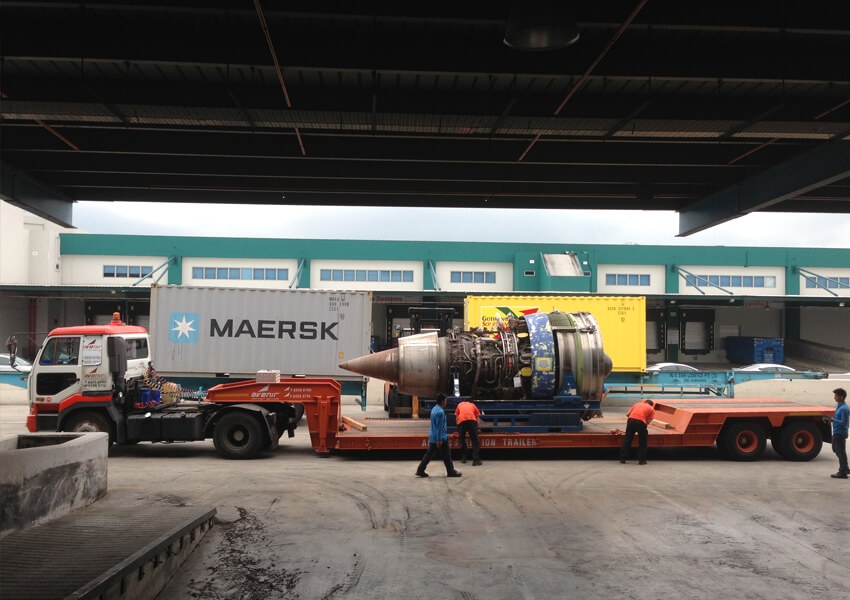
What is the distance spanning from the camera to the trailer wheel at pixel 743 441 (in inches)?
512

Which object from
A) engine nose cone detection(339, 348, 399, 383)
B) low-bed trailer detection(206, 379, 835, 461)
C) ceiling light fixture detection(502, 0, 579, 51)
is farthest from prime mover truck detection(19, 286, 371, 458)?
ceiling light fixture detection(502, 0, 579, 51)

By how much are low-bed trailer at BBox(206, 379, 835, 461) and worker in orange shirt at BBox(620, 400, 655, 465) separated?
1.18ft

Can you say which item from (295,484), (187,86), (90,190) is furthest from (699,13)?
(90,190)

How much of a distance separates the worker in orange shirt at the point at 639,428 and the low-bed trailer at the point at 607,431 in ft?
1.18

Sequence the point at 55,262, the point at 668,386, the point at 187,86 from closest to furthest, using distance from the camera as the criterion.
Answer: the point at 187,86
the point at 668,386
the point at 55,262

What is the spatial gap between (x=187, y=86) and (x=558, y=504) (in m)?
8.43

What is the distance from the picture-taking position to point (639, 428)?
1248 cm

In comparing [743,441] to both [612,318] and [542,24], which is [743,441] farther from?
[542,24]

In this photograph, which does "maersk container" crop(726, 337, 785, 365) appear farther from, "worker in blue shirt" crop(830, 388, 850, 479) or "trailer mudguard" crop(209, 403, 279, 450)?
"trailer mudguard" crop(209, 403, 279, 450)

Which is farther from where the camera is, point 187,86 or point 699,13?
point 187,86

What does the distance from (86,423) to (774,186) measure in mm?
14971

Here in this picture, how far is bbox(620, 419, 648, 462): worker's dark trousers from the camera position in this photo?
41.0 feet

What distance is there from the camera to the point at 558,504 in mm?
9461

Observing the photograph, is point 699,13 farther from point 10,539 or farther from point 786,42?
point 10,539
